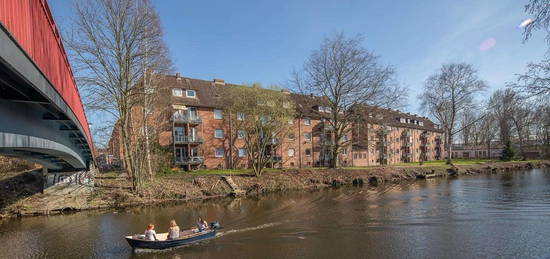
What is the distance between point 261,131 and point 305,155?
53.9 ft

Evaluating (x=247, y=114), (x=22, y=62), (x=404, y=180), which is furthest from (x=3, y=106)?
(x=404, y=180)

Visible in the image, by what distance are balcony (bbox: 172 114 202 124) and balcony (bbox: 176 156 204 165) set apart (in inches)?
166

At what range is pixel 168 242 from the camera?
43.5 feet

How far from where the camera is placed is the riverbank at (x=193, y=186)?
22.0 m

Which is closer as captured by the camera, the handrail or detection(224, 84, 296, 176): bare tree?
the handrail

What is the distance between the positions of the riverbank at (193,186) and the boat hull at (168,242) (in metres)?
11.7

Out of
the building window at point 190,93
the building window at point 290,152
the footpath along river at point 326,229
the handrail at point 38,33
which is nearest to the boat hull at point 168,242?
the footpath along river at point 326,229

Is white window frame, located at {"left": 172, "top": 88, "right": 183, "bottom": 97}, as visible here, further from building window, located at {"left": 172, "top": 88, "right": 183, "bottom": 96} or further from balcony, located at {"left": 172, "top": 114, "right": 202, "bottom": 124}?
balcony, located at {"left": 172, "top": 114, "right": 202, "bottom": 124}

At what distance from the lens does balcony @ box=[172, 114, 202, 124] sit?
35.0 m

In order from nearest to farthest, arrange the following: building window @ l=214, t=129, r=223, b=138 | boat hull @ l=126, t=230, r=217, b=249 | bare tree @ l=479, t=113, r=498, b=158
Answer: boat hull @ l=126, t=230, r=217, b=249 < building window @ l=214, t=129, r=223, b=138 < bare tree @ l=479, t=113, r=498, b=158

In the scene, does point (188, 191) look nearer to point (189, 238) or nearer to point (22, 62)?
point (189, 238)

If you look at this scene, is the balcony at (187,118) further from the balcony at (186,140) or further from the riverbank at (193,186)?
the riverbank at (193,186)

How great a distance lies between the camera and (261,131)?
104ft

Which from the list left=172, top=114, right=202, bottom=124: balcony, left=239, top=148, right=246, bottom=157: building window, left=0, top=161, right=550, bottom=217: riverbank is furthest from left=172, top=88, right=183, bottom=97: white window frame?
left=0, top=161, right=550, bottom=217: riverbank
